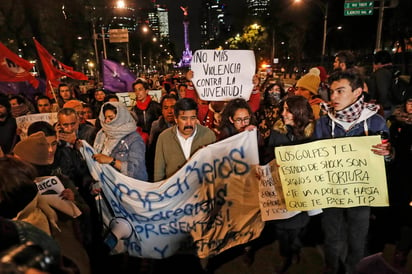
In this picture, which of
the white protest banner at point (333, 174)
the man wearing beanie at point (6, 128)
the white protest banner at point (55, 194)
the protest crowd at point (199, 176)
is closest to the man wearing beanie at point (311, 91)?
the protest crowd at point (199, 176)

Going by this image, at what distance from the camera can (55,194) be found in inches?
98.8

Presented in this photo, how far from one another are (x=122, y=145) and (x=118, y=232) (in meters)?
0.87

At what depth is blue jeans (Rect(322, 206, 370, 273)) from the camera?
277 cm

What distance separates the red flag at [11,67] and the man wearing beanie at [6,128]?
2.04 m

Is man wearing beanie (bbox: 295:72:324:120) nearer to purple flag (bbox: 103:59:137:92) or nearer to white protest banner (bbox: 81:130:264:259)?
white protest banner (bbox: 81:130:264:259)

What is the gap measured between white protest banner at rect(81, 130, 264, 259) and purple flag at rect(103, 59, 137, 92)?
5.22m

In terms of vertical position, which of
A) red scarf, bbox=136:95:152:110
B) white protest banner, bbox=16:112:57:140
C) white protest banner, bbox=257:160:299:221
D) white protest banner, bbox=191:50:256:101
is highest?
white protest banner, bbox=191:50:256:101

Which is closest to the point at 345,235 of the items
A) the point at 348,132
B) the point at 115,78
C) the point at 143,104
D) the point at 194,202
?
the point at 348,132

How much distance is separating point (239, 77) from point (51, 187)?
2762 millimetres

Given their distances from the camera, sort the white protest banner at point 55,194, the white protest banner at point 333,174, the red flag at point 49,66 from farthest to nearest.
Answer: the red flag at point 49,66 < the white protest banner at point 333,174 < the white protest banner at point 55,194

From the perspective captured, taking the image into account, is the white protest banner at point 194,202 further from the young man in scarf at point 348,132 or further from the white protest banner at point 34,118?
the white protest banner at point 34,118

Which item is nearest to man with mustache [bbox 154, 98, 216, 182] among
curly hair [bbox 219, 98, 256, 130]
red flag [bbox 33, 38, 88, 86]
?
curly hair [bbox 219, 98, 256, 130]

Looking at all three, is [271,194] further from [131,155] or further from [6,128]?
[6,128]

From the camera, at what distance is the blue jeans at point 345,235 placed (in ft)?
9.08
